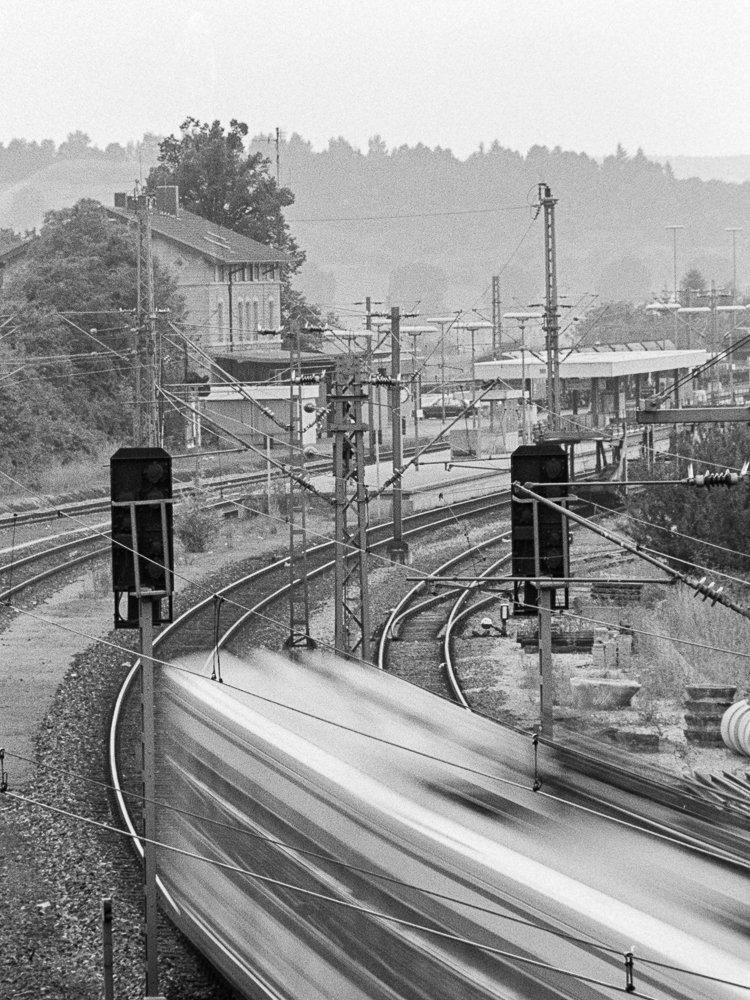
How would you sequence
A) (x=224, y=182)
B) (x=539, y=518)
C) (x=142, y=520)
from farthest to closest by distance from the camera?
(x=224, y=182) → (x=539, y=518) → (x=142, y=520)

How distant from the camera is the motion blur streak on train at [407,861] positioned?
21.7ft

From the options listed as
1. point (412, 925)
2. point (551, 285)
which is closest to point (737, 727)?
point (412, 925)

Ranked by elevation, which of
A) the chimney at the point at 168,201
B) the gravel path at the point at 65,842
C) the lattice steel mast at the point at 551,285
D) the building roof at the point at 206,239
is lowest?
the gravel path at the point at 65,842

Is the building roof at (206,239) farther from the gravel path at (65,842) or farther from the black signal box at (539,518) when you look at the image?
the black signal box at (539,518)

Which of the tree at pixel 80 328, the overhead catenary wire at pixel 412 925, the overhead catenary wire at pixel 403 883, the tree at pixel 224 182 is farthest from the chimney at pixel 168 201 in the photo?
the overhead catenary wire at pixel 412 925

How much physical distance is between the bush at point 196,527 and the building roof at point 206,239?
2521cm

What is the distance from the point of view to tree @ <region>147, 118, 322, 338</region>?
67.5 metres

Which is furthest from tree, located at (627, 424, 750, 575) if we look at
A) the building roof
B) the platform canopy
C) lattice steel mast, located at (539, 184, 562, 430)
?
the building roof

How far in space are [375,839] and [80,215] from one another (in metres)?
41.5

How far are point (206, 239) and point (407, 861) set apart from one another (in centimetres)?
4864

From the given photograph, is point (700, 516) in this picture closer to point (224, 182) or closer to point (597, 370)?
point (597, 370)

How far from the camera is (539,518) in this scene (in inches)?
454

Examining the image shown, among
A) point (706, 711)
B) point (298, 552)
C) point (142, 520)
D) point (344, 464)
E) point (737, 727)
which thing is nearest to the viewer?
point (142, 520)

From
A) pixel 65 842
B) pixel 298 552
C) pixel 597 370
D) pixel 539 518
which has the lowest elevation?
pixel 65 842
